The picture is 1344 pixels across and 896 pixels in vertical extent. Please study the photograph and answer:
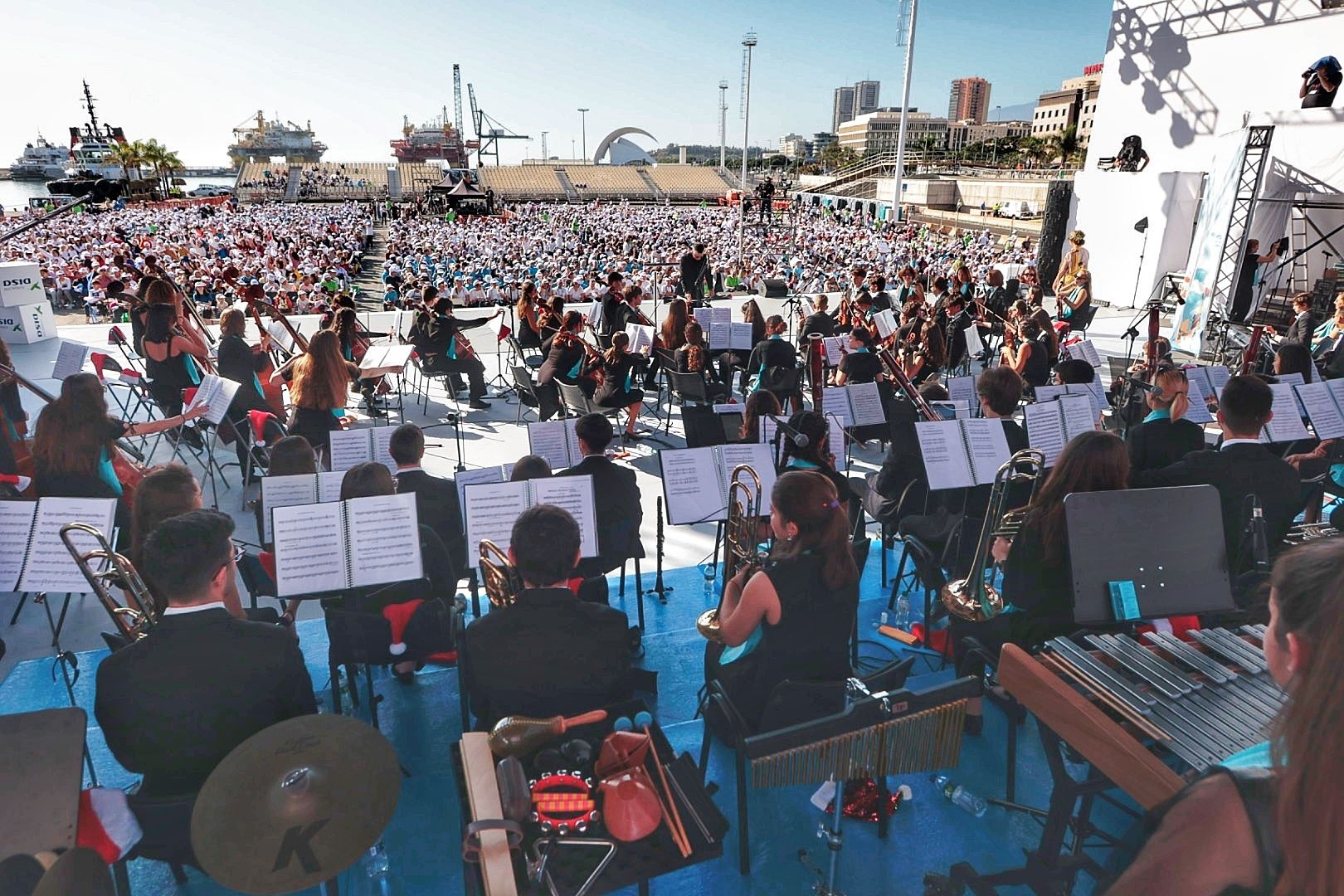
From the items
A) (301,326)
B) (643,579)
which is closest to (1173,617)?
(643,579)

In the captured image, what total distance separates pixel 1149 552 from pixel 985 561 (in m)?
0.81

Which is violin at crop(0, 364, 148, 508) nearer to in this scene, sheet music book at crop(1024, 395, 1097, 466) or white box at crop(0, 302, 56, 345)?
sheet music book at crop(1024, 395, 1097, 466)

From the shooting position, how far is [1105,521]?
11.5 ft

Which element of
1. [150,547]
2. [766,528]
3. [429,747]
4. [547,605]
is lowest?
[429,747]

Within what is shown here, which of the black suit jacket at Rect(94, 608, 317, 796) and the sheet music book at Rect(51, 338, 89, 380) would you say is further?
the sheet music book at Rect(51, 338, 89, 380)

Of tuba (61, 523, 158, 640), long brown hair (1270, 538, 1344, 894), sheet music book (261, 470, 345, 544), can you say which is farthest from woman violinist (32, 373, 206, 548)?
long brown hair (1270, 538, 1344, 894)

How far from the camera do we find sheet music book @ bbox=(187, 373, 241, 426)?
6086mm

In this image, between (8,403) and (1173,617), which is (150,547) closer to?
(1173,617)

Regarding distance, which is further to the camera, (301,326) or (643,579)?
(301,326)

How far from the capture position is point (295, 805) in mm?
2078

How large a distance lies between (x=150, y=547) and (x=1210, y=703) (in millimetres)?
4102

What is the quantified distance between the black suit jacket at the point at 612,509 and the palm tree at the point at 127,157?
298 ft

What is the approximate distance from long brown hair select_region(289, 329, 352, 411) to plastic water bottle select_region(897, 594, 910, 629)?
531cm

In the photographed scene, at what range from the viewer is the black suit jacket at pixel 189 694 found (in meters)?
2.63
